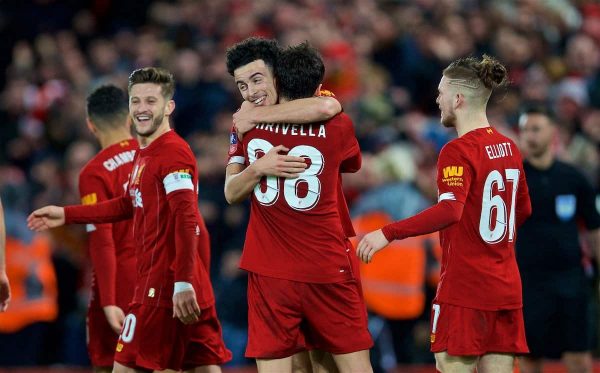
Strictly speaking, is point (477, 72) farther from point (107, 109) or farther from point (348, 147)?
point (107, 109)

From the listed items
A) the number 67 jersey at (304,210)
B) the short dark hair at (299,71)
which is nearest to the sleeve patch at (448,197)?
the number 67 jersey at (304,210)

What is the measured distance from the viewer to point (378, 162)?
37.1ft

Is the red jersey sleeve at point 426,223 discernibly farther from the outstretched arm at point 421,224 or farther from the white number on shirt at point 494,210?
the white number on shirt at point 494,210

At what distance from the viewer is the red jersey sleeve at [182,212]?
6242mm

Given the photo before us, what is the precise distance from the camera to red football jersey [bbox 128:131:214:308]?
6.26m

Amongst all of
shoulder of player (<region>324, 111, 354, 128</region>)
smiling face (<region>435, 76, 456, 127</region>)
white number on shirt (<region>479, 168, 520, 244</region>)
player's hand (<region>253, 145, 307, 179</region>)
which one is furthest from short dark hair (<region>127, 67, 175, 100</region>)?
white number on shirt (<region>479, 168, 520, 244</region>)

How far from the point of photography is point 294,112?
19.4 feet

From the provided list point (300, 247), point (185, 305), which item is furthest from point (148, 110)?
point (300, 247)

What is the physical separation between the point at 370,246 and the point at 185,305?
1.10 meters

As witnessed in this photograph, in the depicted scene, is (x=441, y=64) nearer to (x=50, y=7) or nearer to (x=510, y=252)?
(x=50, y=7)

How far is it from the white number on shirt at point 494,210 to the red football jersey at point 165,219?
5.10ft

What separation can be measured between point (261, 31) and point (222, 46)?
52 centimetres

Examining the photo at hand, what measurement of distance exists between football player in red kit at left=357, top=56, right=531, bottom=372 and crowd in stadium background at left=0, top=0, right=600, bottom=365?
4.15 meters

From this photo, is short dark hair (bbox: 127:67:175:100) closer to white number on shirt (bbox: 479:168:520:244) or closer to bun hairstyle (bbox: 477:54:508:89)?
bun hairstyle (bbox: 477:54:508:89)
